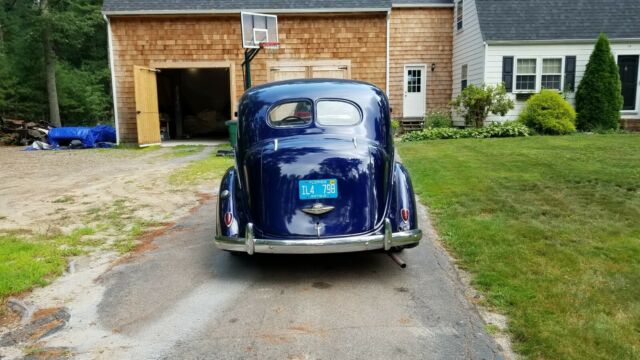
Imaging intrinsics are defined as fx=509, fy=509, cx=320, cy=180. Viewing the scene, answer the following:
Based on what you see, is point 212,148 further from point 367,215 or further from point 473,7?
point 367,215

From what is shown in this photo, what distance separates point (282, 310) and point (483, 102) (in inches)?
518

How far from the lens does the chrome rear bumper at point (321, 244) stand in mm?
3994

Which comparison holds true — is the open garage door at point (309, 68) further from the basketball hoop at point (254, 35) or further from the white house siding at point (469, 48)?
the white house siding at point (469, 48)

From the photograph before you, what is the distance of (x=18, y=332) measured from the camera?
11.1 ft

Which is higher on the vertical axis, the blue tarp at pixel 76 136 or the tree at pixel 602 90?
the tree at pixel 602 90

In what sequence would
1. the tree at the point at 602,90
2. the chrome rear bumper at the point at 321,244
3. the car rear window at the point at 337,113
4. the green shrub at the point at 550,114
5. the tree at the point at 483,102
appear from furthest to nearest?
the tree at the point at 483,102 < the tree at the point at 602,90 < the green shrub at the point at 550,114 < the car rear window at the point at 337,113 < the chrome rear bumper at the point at 321,244

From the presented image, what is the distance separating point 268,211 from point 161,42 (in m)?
14.0

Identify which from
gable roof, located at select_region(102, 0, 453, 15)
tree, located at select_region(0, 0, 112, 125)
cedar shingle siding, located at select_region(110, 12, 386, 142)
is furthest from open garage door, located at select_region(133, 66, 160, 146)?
tree, located at select_region(0, 0, 112, 125)

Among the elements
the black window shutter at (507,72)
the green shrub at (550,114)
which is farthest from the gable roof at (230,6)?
the green shrub at (550,114)

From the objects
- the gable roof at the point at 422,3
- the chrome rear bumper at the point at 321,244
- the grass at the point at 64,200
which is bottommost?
the grass at the point at 64,200

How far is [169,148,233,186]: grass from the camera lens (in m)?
9.45

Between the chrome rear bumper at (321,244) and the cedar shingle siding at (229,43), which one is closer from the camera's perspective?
the chrome rear bumper at (321,244)

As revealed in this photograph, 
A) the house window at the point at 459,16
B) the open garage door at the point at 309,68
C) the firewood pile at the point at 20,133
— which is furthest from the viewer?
the firewood pile at the point at 20,133

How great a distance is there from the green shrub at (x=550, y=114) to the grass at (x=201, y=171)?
348 inches
